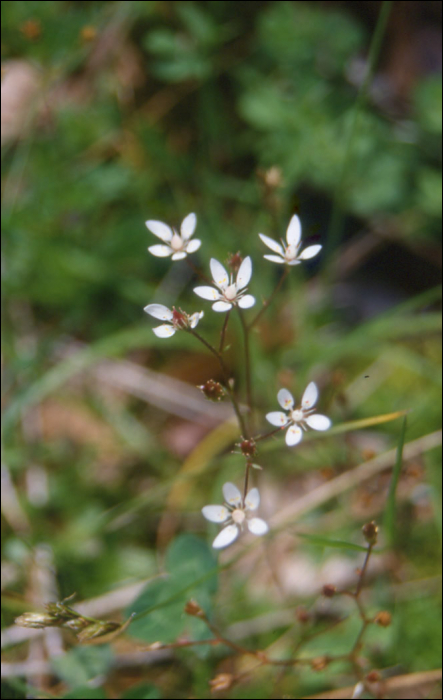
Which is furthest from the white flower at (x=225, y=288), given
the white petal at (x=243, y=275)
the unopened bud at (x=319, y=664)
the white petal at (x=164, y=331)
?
the unopened bud at (x=319, y=664)

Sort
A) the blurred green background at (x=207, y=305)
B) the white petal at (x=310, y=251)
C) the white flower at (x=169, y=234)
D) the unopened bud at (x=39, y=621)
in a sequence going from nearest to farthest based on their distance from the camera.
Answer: the unopened bud at (x=39, y=621) < the white petal at (x=310, y=251) < the white flower at (x=169, y=234) < the blurred green background at (x=207, y=305)

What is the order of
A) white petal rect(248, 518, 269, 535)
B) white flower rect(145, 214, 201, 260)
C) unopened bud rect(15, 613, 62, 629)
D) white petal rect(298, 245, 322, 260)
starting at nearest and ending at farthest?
1. unopened bud rect(15, 613, 62, 629)
2. white petal rect(248, 518, 269, 535)
3. white petal rect(298, 245, 322, 260)
4. white flower rect(145, 214, 201, 260)

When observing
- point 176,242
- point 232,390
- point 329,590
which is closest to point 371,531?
point 329,590

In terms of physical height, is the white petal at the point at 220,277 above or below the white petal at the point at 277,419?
above

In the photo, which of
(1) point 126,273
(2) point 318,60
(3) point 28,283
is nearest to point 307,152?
(2) point 318,60

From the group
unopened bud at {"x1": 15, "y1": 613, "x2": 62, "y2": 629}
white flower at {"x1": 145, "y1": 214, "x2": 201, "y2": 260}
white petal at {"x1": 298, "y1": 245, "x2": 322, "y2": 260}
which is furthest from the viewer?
white flower at {"x1": 145, "y1": 214, "x2": 201, "y2": 260}

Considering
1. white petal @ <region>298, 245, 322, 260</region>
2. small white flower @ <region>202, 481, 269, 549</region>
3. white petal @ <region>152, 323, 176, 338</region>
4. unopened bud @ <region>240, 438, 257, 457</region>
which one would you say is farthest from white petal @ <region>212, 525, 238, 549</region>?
white petal @ <region>298, 245, 322, 260</region>

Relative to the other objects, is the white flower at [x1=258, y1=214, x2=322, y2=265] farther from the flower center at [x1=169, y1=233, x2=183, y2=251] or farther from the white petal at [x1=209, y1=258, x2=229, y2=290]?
the flower center at [x1=169, y1=233, x2=183, y2=251]

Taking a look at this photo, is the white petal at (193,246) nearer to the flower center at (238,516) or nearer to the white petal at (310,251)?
the white petal at (310,251)
